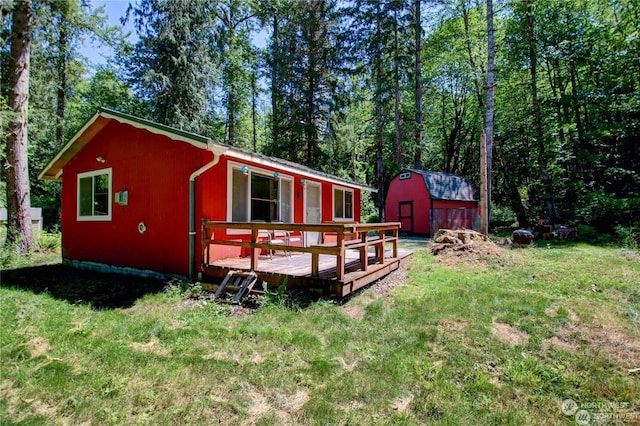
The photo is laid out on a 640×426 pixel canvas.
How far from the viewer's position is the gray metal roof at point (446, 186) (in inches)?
635

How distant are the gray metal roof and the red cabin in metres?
9.46

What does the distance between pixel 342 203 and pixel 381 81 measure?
10439 millimetres

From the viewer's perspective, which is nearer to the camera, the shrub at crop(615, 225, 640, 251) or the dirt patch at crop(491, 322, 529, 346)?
the dirt patch at crop(491, 322, 529, 346)

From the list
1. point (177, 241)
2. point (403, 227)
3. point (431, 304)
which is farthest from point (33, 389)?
point (403, 227)

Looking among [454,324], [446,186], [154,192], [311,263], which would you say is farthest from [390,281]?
[446,186]

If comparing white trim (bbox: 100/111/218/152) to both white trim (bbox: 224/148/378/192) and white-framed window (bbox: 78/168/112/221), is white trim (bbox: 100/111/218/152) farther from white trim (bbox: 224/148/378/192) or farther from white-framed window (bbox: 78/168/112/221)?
white-framed window (bbox: 78/168/112/221)

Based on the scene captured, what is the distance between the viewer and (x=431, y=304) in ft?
15.2

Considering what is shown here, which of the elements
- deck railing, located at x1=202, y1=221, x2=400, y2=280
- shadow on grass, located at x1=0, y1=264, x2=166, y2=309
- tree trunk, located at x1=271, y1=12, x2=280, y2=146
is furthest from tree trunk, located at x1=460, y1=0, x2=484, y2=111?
shadow on grass, located at x1=0, y1=264, x2=166, y2=309

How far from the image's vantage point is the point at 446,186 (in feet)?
56.5

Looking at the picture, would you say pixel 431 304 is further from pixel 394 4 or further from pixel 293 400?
pixel 394 4

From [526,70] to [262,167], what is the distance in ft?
57.2

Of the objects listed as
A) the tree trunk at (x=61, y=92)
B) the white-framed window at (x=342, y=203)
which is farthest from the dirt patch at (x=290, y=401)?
the tree trunk at (x=61, y=92)

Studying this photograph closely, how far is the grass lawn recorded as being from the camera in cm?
240

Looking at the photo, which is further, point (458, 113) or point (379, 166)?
point (458, 113)
